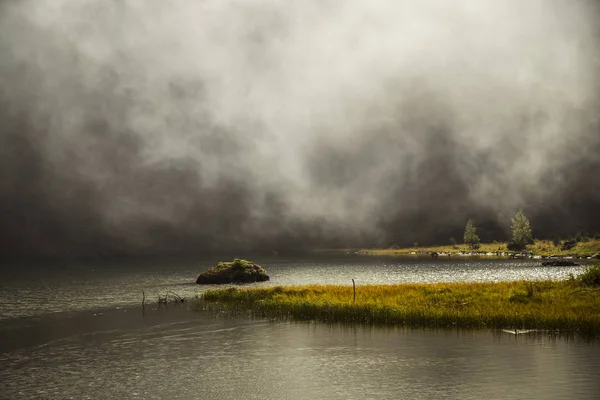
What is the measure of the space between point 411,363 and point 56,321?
5470 centimetres

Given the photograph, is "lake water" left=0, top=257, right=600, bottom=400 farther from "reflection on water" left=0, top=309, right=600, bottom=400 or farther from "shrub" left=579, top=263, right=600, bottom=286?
"shrub" left=579, top=263, right=600, bottom=286

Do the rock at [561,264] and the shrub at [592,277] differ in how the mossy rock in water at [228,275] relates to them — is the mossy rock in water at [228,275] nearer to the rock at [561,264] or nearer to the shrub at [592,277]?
the shrub at [592,277]

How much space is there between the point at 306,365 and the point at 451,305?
24.7 metres

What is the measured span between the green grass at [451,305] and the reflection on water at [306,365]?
2.78 meters

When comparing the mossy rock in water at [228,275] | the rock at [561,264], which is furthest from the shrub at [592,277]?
the rock at [561,264]

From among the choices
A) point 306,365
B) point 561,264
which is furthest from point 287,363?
point 561,264

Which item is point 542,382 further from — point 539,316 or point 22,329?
point 22,329

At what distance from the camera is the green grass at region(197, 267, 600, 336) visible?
51.8 m

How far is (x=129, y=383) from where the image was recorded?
38.3 metres

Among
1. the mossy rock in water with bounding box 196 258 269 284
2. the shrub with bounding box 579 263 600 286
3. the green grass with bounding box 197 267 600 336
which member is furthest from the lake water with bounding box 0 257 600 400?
the mossy rock in water with bounding box 196 258 269 284

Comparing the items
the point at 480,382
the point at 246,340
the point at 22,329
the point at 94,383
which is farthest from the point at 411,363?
the point at 22,329

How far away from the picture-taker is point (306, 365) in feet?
140

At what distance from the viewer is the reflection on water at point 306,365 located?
115 ft

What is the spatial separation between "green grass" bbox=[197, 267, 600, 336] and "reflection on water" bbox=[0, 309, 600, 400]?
2.78 m
